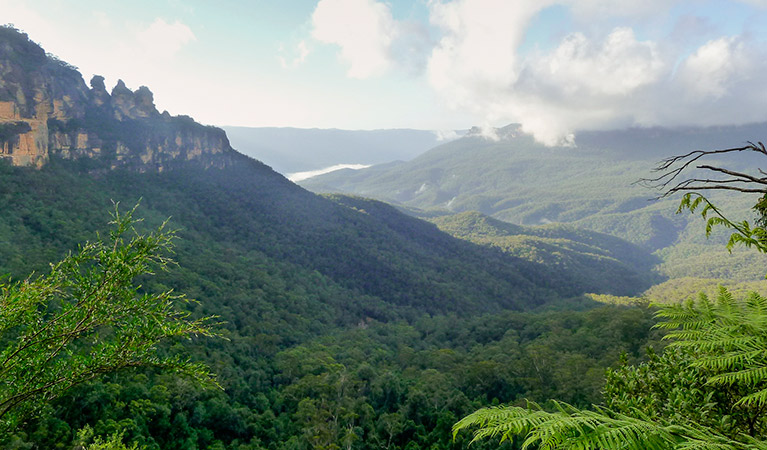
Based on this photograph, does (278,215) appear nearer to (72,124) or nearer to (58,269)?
(72,124)

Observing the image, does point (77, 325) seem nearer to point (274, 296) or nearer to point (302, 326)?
point (302, 326)

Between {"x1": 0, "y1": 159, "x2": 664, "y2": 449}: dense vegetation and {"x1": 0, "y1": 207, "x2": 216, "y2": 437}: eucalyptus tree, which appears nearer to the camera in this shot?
{"x1": 0, "y1": 207, "x2": 216, "y2": 437}: eucalyptus tree

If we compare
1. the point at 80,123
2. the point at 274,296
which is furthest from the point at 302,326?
the point at 80,123

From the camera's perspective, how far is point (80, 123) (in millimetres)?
61625

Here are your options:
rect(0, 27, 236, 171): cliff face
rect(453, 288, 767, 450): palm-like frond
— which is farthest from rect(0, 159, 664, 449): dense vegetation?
rect(453, 288, 767, 450): palm-like frond

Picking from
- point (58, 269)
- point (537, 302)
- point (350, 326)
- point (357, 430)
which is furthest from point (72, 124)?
point (537, 302)

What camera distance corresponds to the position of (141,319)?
4.96 m

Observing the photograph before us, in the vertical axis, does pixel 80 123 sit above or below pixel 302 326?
above

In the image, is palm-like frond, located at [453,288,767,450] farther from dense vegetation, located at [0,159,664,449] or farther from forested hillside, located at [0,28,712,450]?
dense vegetation, located at [0,159,664,449]

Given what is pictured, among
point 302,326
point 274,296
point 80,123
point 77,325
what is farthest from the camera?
point 80,123

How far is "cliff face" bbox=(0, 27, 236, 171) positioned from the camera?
151 feet

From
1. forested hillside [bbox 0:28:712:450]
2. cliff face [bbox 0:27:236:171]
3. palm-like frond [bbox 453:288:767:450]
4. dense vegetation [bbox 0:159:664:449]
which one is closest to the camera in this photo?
palm-like frond [bbox 453:288:767:450]

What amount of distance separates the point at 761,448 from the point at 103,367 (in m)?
6.34

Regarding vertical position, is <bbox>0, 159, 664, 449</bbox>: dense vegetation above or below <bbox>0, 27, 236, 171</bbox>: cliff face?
below
